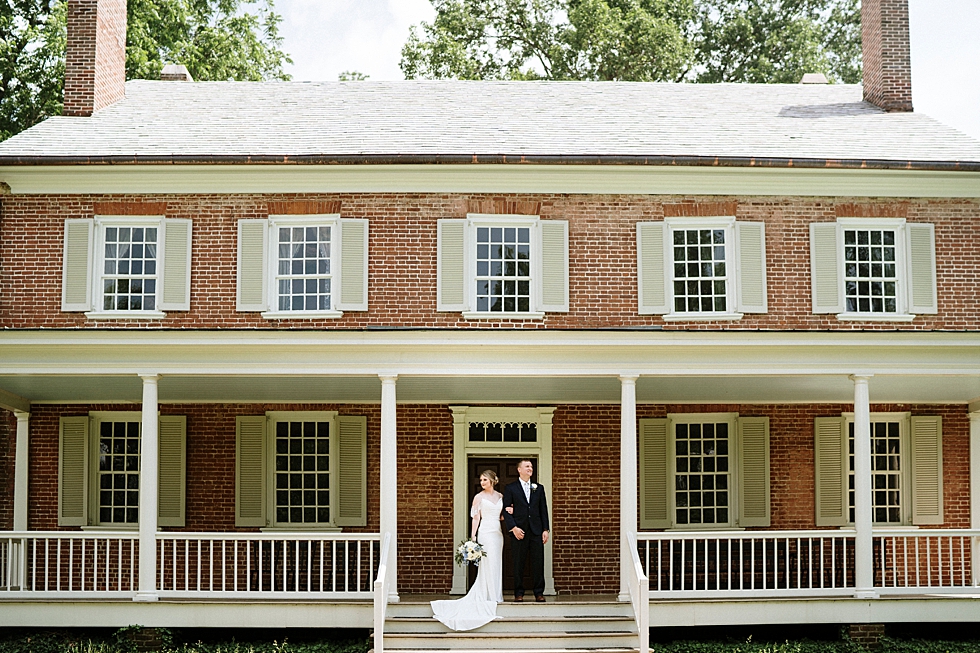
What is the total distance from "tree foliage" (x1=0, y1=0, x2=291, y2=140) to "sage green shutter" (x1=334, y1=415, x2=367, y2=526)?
13.9 m

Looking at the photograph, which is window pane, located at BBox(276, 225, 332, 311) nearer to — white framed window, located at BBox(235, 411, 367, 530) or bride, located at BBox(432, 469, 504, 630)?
white framed window, located at BBox(235, 411, 367, 530)

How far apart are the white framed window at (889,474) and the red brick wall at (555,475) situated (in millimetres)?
151

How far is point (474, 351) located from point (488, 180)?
2795 mm

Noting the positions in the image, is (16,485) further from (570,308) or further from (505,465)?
(570,308)

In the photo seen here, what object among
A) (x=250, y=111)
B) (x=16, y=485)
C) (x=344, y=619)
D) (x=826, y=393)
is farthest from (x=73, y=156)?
(x=826, y=393)

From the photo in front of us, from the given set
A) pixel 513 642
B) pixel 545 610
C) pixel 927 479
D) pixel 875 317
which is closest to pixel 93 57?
pixel 545 610

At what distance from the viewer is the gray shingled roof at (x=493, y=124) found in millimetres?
17625

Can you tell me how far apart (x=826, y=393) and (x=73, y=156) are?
1151cm

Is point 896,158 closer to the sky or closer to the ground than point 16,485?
closer to the sky

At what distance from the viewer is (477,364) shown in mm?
15961

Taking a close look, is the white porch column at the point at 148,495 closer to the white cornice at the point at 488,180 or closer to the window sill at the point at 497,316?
the white cornice at the point at 488,180

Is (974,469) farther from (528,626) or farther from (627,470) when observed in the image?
(528,626)

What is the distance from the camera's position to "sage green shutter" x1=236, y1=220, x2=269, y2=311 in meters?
17.2

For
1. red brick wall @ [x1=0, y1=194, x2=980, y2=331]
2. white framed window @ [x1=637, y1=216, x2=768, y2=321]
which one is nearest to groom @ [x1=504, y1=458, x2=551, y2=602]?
red brick wall @ [x1=0, y1=194, x2=980, y2=331]
